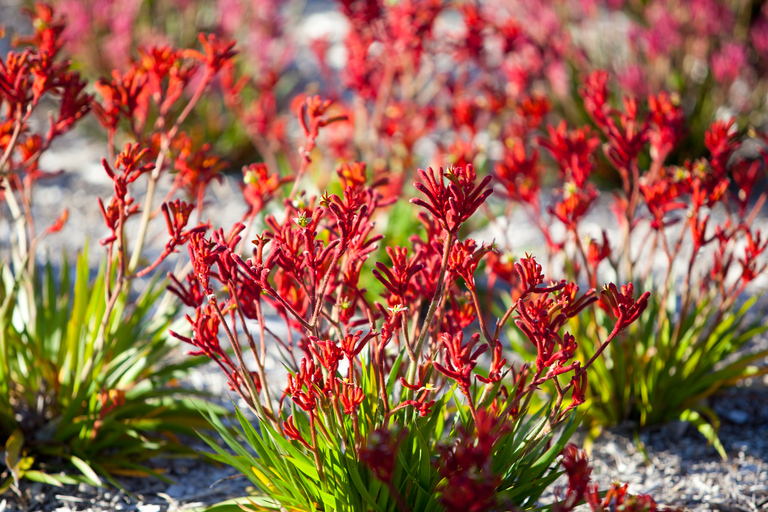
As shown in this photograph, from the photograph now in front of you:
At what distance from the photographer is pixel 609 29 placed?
801 centimetres

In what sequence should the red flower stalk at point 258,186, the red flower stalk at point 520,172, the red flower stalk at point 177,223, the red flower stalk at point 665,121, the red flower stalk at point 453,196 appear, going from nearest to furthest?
the red flower stalk at point 453,196
the red flower stalk at point 177,223
the red flower stalk at point 258,186
the red flower stalk at point 665,121
the red flower stalk at point 520,172

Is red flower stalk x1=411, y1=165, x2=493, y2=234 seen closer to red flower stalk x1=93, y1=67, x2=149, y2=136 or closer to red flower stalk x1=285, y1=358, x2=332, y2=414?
red flower stalk x1=285, y1=358, x2=332, y2=414

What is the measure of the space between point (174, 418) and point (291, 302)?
98 centimetres

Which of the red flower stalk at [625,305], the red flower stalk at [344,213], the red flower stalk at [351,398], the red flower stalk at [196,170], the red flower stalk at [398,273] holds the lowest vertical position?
the red flower stalk at [351,398]

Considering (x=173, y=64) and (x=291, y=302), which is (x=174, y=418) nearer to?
Result: (x=291, y=302)

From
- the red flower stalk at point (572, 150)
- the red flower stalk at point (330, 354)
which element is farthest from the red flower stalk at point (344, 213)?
the red flower stalk at point (572, 150)

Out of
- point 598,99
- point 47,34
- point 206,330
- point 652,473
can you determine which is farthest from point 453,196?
point 47,34

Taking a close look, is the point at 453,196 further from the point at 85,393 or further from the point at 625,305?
the point at 85,393

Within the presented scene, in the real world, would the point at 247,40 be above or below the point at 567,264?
above

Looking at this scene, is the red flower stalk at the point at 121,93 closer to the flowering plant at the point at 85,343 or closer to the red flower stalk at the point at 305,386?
the flowering plant at the point at 85,343

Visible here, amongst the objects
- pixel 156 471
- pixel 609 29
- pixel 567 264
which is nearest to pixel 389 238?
pixel 567 264

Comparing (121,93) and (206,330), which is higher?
(121,93)

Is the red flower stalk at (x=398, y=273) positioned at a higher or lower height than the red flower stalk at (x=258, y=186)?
lower

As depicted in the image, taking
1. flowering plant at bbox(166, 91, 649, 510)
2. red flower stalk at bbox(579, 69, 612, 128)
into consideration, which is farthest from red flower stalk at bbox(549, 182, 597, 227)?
flowering plant at bbox(166, 91, 649, 510)
